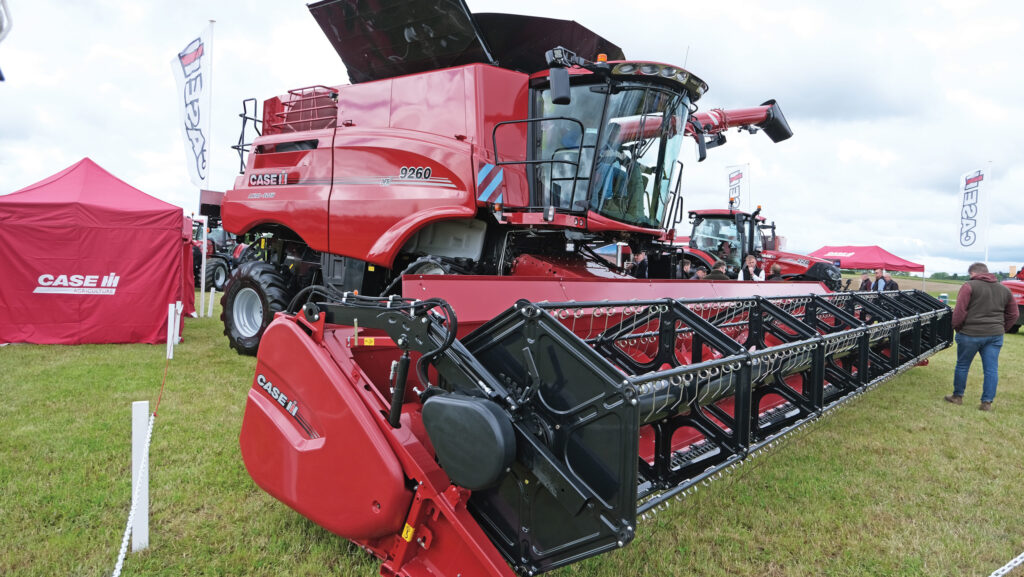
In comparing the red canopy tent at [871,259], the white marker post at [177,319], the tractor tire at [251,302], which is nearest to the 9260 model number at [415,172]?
the tractor tire at [251,302]

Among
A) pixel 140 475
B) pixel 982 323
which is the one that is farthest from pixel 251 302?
pixel 982 323

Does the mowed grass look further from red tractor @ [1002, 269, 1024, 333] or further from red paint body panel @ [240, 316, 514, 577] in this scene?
red tractor @ [1002, 269, 1024, 333]

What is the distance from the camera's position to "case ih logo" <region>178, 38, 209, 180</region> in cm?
804

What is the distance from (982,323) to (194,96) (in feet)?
32.3

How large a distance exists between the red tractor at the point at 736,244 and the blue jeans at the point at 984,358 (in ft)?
20.7

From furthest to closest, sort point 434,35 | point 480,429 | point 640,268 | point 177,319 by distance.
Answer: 1. point 640,268
2. point 177,319
3. point 434,35
4. point 480,429

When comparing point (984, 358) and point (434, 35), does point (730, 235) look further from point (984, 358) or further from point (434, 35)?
point (434, 35)

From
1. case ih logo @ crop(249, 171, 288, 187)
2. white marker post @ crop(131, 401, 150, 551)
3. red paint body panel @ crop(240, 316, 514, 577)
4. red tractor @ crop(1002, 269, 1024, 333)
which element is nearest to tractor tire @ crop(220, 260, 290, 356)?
case ih logo @ crop(249, 171, 288, 187)

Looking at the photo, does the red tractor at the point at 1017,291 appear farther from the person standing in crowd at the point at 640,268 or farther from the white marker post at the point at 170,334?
the white marker post at the point at 170,334

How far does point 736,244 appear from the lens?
1264cm

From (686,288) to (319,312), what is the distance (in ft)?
8.91

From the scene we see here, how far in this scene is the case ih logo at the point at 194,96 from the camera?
8039mm

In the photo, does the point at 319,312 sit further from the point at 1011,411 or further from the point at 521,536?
the point at 1011,411

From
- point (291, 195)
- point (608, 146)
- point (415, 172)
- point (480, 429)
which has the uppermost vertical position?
point (608, 146)
